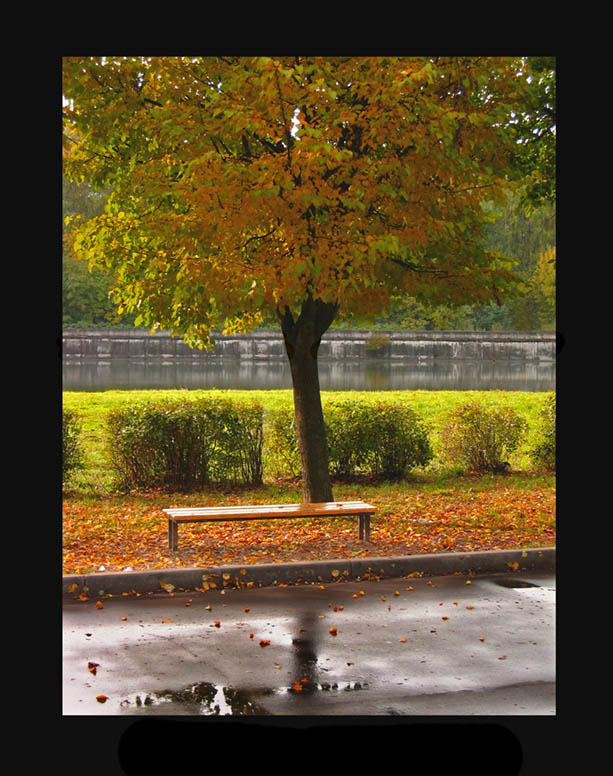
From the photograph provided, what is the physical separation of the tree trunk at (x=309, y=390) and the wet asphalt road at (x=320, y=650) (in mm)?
2542

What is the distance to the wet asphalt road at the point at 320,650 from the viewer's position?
17.6 ft

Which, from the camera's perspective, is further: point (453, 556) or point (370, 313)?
point (370, 313)

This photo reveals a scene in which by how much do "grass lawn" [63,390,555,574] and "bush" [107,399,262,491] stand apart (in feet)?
0.87

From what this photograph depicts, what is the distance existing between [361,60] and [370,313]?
2.66 meters

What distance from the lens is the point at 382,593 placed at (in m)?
7.56

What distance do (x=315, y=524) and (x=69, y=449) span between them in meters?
3.65

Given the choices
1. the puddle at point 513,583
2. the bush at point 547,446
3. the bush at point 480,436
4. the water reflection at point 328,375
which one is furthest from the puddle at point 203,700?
the water reflection at point 328,375

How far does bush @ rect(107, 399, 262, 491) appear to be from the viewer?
38.3 ft

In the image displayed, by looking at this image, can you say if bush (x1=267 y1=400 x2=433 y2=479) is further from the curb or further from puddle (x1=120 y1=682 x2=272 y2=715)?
puddle (x1=120 y1=682 x2=272 y2=715)

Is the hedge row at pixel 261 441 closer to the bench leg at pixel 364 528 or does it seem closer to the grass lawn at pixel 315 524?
the grass lawn at pixel 315 524

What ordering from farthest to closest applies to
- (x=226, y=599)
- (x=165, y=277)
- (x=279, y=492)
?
(x=279, y=492), (x=165, y=277), (x=226, y=599)

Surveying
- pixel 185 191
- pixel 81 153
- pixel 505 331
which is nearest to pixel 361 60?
pixel 185 191

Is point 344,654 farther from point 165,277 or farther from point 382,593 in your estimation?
point 165,277

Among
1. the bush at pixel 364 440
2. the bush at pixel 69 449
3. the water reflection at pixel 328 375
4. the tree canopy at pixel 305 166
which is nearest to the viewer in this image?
the tree canopy at pixel 305 166
